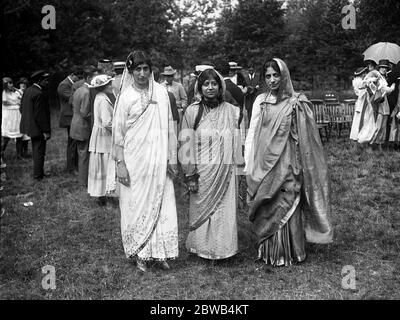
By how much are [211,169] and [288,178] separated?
0.70m

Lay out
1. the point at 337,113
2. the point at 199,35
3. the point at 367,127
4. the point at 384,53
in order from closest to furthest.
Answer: the point at 384,53 < the point at 367,127 < the point at 337,113 < the point at 199,35

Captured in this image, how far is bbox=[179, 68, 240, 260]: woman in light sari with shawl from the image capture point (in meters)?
4.66

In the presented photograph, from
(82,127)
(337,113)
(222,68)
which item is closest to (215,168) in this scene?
(222,68)

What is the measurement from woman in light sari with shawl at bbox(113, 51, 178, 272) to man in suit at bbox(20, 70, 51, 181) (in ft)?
14.4

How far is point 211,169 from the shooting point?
4684 millimetres

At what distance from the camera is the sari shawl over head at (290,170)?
460 cm

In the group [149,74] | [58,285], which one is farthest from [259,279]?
[149,74]

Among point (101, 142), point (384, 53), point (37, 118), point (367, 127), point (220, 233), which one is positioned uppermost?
point (384, 53)

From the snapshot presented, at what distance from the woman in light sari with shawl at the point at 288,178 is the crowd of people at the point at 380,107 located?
17.7ft

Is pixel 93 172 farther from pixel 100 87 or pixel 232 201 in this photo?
pixel 232 201

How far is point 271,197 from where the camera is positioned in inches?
181

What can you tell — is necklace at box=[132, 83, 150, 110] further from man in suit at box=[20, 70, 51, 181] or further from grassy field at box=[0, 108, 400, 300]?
man in suit at box=[20, 70, 51, 181]

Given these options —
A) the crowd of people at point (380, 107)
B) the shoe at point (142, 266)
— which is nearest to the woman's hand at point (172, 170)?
the shoe at point (142, 266)

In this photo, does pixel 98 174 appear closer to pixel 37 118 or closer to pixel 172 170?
pixel 37 118
